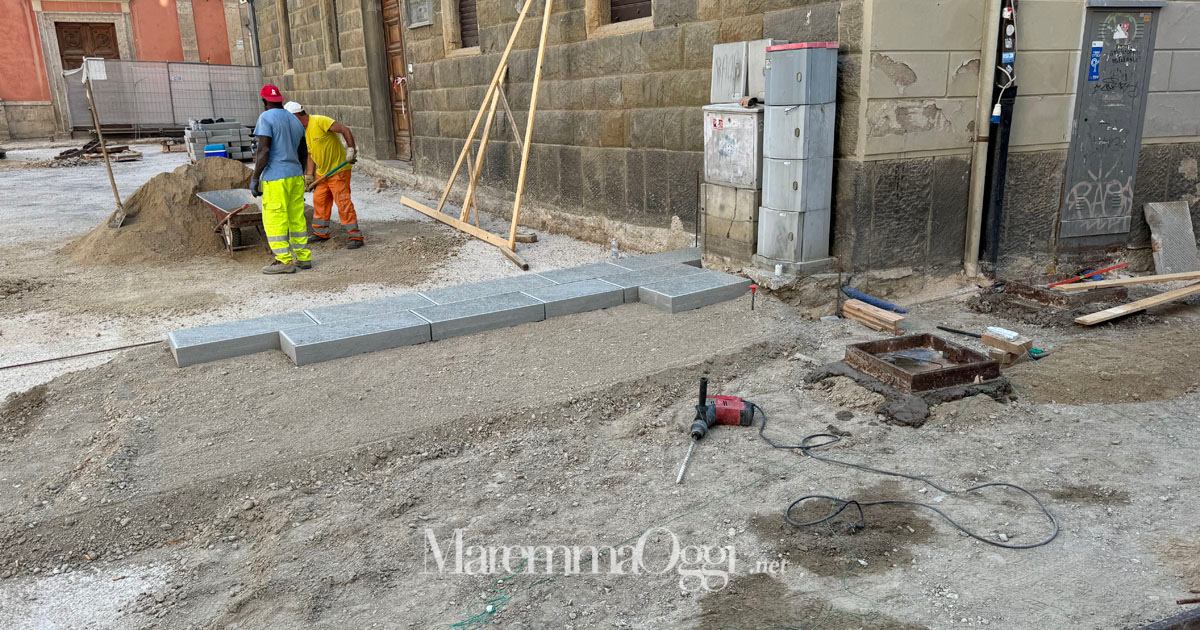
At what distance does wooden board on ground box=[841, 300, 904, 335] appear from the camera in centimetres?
521

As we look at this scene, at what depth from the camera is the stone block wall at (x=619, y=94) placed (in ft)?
19.9

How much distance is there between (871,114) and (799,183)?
629 mm

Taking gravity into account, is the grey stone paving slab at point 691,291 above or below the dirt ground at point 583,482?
above

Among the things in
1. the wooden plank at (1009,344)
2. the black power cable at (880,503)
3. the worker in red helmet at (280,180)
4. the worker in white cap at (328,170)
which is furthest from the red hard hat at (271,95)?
the wooden plank at (1009,344)

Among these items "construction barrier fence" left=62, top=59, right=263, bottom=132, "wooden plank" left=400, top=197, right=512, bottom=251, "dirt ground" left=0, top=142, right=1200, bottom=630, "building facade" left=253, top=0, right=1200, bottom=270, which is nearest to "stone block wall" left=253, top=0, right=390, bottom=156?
"construction barrier fence" left=62, top=59, right=263, bottom=132

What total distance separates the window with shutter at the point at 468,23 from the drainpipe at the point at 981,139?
20.4ft

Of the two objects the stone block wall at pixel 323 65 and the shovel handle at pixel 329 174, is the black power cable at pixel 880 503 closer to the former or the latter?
the shovel handle at pixel 329 174

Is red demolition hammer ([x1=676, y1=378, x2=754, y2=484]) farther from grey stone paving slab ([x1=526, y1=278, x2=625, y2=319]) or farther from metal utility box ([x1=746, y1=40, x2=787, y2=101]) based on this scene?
A: metal utility box ([x1=746, y1=40, x2=787, y2=101])

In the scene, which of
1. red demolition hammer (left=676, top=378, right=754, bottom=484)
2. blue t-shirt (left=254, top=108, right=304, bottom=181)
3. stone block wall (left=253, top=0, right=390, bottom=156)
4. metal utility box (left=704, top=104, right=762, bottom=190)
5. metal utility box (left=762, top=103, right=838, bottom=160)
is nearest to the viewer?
red demolition hammer (left=676, top=378, right=754, bottom=484)

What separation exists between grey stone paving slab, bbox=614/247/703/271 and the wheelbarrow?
374 cm

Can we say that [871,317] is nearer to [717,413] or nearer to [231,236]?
[717,413]

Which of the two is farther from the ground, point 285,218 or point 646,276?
point 285,218

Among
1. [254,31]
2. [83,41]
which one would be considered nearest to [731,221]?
[254,31]

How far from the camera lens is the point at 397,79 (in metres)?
13.6
